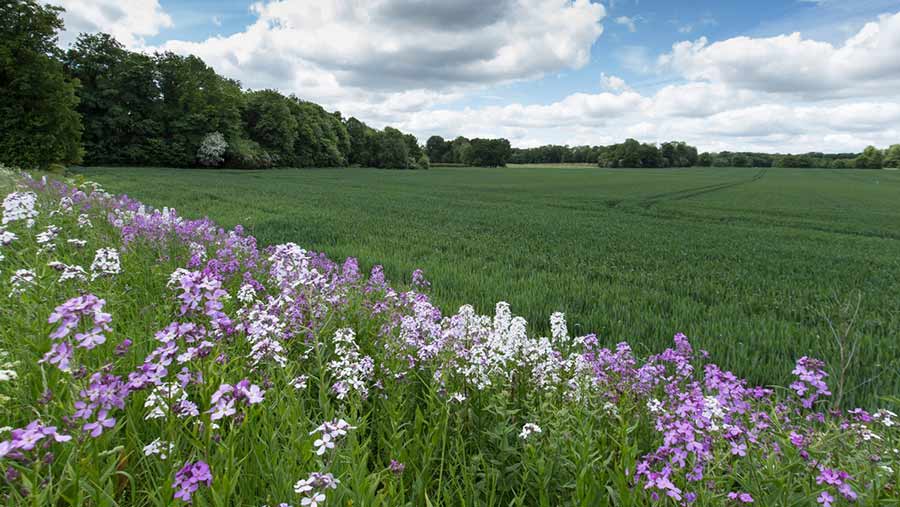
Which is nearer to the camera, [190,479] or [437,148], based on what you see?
[190,479]

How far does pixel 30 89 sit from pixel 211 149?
27060mm

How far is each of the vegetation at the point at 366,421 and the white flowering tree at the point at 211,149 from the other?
214 feet

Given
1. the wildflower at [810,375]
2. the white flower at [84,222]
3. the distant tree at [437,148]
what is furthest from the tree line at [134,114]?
the distant tree at [437,148]

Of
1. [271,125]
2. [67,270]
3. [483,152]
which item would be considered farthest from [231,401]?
[483,152]

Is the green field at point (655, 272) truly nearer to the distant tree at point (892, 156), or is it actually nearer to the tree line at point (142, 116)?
the tree line at point (142, 116)

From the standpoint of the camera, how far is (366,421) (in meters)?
2.85

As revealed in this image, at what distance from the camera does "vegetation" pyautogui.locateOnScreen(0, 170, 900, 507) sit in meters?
1.74

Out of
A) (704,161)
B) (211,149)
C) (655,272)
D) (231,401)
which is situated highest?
(704,161)

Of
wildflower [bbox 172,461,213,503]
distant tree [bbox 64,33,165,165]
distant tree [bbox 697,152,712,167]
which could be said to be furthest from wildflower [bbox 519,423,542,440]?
distant tree [bbox 697,152,712,167]

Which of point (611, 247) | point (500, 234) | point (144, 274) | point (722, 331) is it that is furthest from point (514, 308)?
point (500, 234)

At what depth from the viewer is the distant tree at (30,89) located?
109 feet

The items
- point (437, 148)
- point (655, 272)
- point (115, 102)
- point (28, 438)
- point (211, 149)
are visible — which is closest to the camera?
point (28, 438)

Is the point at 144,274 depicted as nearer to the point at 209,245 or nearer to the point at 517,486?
the point at 209,245

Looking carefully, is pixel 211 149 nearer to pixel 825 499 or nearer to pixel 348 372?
pixel 348 372
